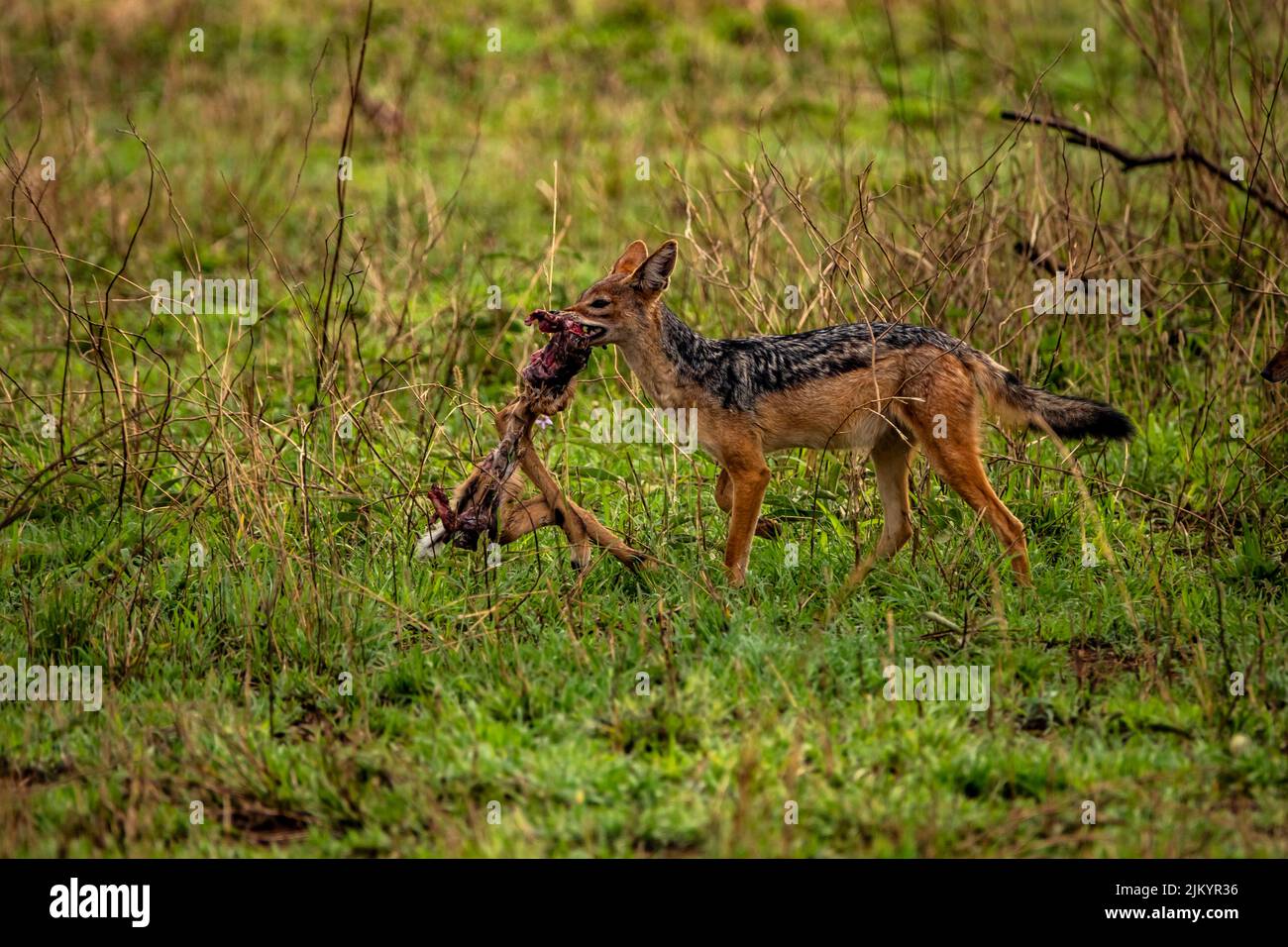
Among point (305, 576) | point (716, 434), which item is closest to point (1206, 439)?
point (716, 434)

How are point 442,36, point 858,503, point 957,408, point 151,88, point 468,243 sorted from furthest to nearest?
point 442,36 < point 151,88 < point 468,243 < point 858,503 < point 957,408

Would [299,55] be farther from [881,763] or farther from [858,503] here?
[881,763]

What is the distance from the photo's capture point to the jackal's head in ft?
21.4

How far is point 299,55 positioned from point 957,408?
11.3 metres

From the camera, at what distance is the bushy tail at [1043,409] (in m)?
6.46

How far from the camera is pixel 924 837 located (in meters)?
4.46
